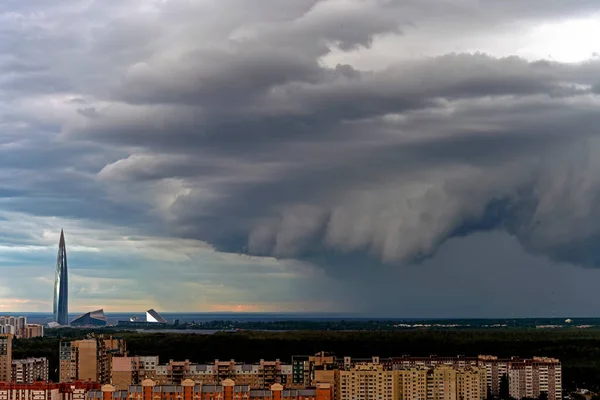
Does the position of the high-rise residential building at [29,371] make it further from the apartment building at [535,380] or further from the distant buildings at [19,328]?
the distant buildings at [19,328]

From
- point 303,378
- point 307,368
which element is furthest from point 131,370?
point 307,368

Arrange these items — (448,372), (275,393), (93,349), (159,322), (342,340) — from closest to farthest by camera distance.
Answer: (275,393) → (448,372) → (93,349) → (342,340) → (159,322)

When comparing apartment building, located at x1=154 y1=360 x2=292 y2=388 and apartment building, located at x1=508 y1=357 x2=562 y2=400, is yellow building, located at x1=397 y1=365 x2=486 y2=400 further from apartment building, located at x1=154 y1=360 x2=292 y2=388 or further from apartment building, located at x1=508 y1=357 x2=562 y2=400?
apartment building, located at x1=508 y1=357 x2=562 y2=400

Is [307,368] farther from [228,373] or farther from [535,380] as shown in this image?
[535,380]

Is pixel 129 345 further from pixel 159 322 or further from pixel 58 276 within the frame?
pixel 159 322

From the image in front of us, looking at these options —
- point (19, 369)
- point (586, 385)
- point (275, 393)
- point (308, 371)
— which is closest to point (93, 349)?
point (19, 369)

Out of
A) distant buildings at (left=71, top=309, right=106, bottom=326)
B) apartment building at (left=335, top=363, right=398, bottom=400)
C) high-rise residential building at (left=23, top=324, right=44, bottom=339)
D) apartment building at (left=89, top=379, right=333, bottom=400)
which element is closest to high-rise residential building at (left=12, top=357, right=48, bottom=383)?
apartment building at (left=89, top=379, right=333, bottom=400)
